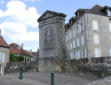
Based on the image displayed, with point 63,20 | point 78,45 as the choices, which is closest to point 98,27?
point 78,45

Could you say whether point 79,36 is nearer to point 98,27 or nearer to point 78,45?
point 78,45

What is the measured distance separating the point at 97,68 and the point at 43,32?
475cm

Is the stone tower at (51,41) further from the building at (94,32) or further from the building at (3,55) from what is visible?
the building at (3,55)

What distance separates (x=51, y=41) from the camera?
10.5 m

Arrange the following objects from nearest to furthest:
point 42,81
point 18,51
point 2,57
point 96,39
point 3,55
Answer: point 42,81
point 96,39
point 2,57
point 3,55
point 18,51

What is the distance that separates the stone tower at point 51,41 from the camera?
10.1 metres

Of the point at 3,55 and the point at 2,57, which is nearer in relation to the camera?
the point at 2,57

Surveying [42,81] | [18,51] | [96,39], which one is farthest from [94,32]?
[18,51]

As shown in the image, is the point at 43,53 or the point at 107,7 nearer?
the point at 43,53

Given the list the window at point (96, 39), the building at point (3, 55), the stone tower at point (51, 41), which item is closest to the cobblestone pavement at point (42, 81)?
the stone tower at point (51, 41)

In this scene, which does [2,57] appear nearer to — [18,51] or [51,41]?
[18,51]

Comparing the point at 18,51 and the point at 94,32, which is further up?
the point at 94,32

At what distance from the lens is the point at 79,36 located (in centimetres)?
2706

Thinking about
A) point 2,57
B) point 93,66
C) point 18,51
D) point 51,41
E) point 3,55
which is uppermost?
point 18,51
